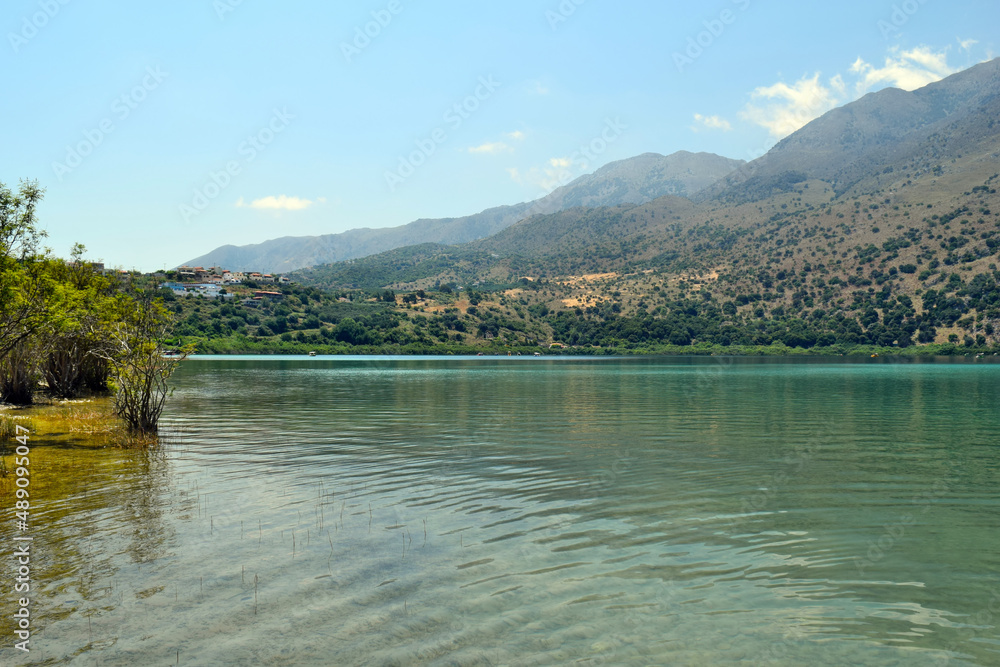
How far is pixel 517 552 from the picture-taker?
40.5 feet

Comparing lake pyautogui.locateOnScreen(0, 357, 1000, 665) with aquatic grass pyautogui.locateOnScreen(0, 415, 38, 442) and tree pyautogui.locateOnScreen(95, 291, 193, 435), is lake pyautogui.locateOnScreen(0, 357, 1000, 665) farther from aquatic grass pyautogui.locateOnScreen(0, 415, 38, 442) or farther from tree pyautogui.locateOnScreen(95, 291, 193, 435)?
aquatic grass pyautogui.locateOnScreen(0, 415, 38, 442)

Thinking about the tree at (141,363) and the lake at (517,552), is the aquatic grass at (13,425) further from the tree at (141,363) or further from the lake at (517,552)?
the lake at (517,552)

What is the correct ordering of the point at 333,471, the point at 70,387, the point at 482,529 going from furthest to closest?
the point at 70,387
the point at 333,471
the point at 482,529

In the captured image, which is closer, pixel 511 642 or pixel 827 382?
pixel 511 642

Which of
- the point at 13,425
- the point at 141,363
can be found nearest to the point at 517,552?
the point at 141,363

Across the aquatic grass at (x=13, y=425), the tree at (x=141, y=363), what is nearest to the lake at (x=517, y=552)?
the tree at (x=141, y=363)

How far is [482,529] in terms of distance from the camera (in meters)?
13.9

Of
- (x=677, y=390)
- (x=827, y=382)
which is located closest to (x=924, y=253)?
(x=827, y=382)

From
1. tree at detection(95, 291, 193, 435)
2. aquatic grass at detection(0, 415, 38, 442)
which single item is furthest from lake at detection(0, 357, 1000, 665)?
aquatic grass at detection(0, 415, 38, 442)

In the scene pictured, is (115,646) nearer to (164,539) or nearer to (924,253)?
(164,539)

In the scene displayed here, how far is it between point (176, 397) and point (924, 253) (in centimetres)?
18543

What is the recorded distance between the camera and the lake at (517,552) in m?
8.57

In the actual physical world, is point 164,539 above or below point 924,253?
below

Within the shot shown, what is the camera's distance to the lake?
8570 mm
